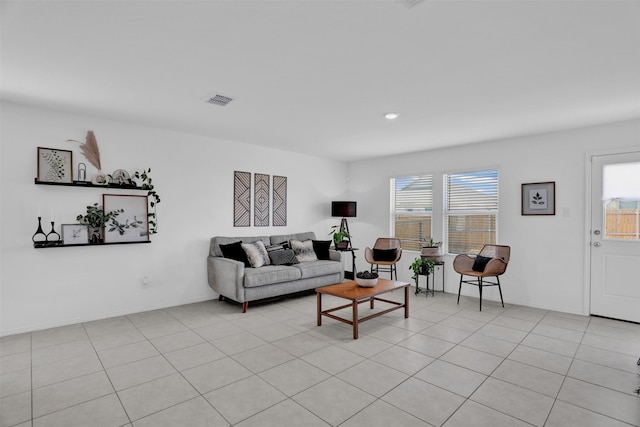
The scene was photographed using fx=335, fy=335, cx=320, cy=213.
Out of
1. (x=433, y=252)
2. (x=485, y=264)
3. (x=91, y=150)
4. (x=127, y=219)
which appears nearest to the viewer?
(x=91, y=150)

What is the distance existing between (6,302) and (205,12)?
3.70 metres

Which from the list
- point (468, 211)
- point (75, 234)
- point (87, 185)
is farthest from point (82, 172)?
point (468, 211)

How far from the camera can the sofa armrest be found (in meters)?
4.32

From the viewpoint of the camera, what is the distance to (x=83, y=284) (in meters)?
3.95

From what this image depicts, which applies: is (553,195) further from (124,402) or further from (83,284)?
(83,284)

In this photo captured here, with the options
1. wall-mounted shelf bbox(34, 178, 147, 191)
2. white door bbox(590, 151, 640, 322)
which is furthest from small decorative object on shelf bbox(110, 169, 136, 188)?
white door bbox(590, 151, 640, 322)

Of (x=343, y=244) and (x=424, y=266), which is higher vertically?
(x=343, y=244)

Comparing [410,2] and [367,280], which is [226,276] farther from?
[410,2]

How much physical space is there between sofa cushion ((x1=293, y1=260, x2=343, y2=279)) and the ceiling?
7.09 ft

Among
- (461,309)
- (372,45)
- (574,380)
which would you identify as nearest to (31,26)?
(372,45)

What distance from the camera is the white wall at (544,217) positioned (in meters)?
4.30

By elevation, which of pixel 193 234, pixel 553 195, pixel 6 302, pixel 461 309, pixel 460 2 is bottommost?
pixel 461 309

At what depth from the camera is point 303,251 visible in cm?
555

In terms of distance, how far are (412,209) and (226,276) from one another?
137 inches
